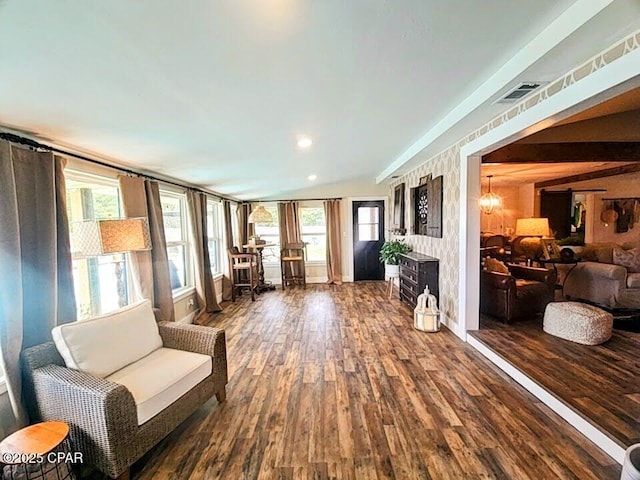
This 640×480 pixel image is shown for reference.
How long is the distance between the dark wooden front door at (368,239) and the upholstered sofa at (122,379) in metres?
5.32

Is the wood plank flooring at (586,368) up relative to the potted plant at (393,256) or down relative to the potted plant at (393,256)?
down

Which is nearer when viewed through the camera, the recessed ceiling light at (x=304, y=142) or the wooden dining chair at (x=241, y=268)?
the recessed ceiling light at (x=304, y=142)

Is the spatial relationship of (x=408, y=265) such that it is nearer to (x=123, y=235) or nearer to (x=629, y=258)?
(x=629, y=258)

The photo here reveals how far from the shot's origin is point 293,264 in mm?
7375

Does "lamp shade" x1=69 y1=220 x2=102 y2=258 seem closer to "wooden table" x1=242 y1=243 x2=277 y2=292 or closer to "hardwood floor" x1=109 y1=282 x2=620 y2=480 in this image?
"hardwood floor" x1=109 y1=282 x2=620 y2=480

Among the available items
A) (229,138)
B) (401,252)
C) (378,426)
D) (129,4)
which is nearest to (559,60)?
(129,4)

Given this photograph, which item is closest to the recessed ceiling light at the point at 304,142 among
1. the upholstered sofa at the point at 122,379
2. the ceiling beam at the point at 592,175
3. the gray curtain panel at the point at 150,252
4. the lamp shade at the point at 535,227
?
the gray curtain panel at the point at 150,252

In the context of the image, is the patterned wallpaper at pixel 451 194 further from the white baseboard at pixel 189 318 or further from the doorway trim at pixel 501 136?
the white baseboard at pixel 189 318

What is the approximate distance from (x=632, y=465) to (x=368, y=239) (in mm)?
6190

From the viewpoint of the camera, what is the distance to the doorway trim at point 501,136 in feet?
5.53

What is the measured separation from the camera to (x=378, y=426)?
7.14ft

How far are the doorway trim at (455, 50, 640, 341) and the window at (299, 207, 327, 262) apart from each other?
4128 millimetres

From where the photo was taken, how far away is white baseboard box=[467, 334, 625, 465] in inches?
72.6

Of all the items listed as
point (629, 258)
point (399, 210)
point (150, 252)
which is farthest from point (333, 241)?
point (629, 258)
